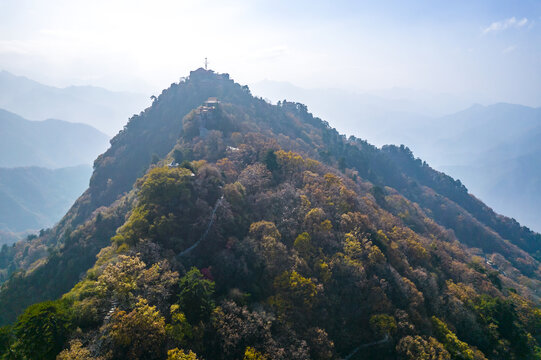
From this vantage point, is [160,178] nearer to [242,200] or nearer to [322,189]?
[242,200]

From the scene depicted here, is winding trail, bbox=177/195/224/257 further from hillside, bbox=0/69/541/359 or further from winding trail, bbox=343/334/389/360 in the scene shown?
winding trail, bbox=343/334/389/360

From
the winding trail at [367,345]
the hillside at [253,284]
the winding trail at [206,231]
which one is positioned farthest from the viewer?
the winding trail at [206,231]

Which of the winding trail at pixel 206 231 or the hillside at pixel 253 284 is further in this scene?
the winding trail at pixel 206 231

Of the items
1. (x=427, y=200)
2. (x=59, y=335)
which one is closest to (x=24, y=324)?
(x=59, y=335)

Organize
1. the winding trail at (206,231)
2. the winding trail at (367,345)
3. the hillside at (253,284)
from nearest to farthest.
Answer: the hillside at (253,284), the winding trail at (367,345), the winding trail at (206,231)

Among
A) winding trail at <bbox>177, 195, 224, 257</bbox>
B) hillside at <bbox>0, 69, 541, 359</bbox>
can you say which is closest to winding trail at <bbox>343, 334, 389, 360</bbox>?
hillside at <bbox>0, 69, 541, 359</bbox>

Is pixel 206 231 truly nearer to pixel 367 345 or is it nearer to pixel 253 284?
pixel 253 284

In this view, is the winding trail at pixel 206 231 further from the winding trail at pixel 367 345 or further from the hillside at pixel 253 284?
the winding trail at pixel 367 345

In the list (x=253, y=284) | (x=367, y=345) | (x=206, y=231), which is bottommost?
(x=367, y=345)

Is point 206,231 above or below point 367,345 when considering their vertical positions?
above

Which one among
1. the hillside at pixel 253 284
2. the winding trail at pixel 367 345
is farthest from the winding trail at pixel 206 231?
the winding trail at pixel 367 345

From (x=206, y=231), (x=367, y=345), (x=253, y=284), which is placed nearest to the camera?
(x=367, y=345)

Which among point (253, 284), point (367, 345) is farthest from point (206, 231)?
point (367, 345)
